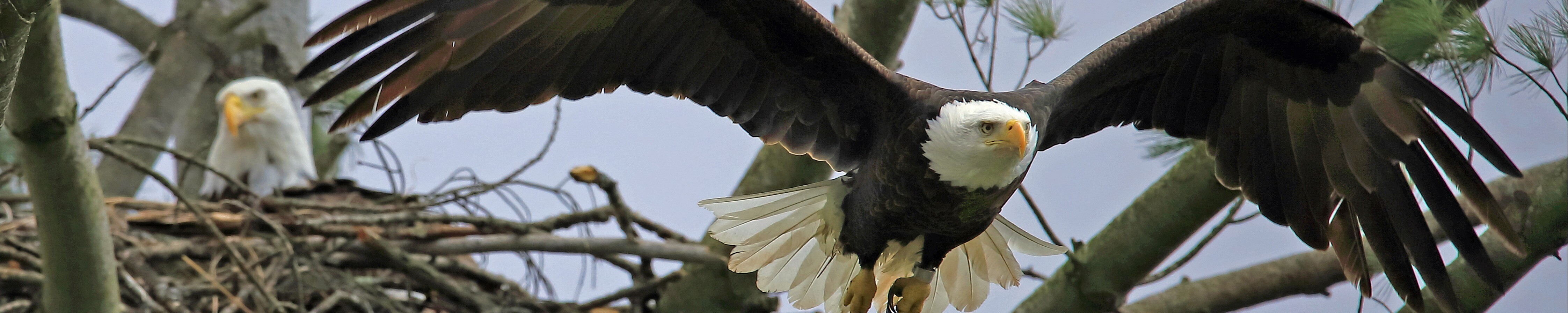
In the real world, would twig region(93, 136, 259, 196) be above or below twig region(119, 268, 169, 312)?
above

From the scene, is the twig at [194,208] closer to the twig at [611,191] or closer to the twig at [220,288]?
the twig at [220,288]

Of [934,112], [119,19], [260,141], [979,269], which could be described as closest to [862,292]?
[979,269]

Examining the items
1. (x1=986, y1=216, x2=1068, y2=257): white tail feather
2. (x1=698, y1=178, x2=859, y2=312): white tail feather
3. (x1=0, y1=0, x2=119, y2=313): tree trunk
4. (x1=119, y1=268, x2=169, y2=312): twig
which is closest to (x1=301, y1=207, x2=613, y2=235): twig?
(x1=698, y1=178, x2=859, y2=312): white tail feather

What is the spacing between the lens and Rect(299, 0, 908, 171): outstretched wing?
103 inches

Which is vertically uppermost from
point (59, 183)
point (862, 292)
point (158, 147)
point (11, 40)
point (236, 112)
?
point (11, 40)

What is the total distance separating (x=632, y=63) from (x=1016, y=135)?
927mm

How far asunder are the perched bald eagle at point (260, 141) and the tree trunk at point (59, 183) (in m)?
2.95

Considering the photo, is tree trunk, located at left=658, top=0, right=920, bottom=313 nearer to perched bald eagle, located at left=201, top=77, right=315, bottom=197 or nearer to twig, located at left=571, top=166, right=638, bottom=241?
twig, located at left=571, top=166, right=638, bottom=241

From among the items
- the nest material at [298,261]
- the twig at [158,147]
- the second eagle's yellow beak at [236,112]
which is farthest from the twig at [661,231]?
the second eagle's yellow beak at [236,112]

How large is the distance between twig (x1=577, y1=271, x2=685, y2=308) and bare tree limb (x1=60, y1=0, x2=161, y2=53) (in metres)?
3.03

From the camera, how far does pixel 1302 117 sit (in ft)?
10.2

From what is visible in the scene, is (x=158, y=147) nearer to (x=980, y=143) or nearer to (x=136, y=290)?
(x=136, y=290)

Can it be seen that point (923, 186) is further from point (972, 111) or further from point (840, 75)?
point (840, 75)

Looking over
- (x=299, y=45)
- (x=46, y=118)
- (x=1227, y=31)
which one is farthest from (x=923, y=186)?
(x=299, y=45)
